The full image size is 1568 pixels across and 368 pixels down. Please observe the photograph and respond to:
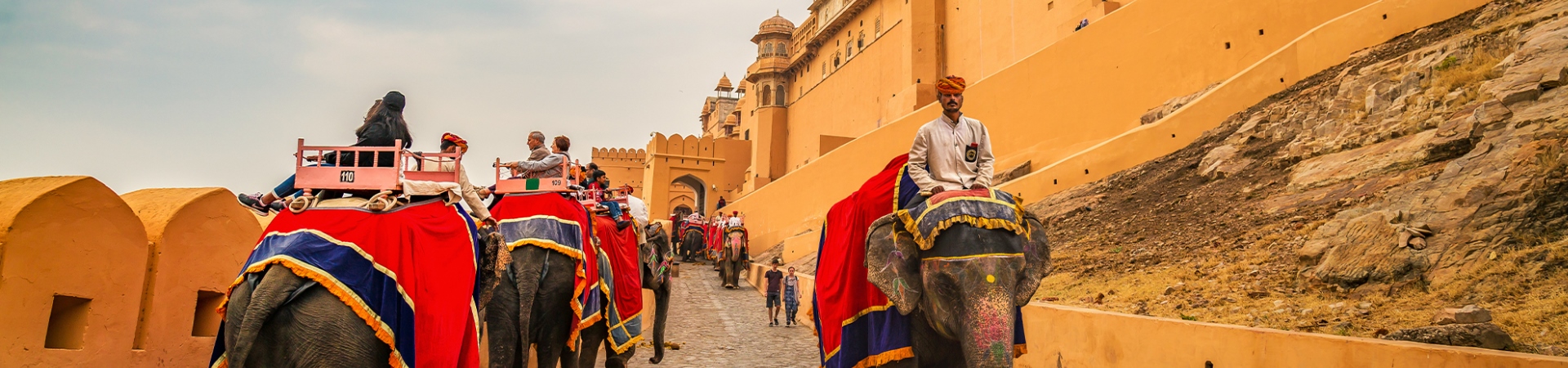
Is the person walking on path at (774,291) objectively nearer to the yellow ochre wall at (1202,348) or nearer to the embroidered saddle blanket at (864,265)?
the yellow ochre wall at (1202,348)

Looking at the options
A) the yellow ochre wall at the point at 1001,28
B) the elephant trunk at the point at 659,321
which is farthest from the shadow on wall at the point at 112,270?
the yellow ochre wall at the point at 1001,28

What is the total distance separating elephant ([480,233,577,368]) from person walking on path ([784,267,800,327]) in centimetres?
1063

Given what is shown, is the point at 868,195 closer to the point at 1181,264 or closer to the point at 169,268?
the point at 169,268

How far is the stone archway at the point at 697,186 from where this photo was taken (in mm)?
54312

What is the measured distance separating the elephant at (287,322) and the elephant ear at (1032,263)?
10.3 ft

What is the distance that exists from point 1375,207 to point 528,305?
7756mm

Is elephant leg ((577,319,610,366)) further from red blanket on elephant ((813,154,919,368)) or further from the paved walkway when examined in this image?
the paved walkway

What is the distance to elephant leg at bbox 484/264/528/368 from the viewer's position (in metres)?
6.84

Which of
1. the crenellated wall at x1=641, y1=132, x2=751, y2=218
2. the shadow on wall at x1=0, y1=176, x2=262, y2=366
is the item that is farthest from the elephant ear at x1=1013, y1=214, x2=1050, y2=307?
the crenellated wall at x1=641, y1=132, x2=751, y2=218

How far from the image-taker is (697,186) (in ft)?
185

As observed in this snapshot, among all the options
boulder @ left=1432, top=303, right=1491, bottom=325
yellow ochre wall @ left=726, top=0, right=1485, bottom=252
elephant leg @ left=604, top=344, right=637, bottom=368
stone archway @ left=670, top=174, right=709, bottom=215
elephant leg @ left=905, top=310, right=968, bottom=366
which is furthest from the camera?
stone archway @ left=670, top=174, right=709, bottom=215

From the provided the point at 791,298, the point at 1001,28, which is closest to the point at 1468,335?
the point at 791,298

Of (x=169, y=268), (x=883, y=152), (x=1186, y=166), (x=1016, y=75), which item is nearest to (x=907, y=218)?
(x=169, y=268)

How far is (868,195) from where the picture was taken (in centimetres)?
639
